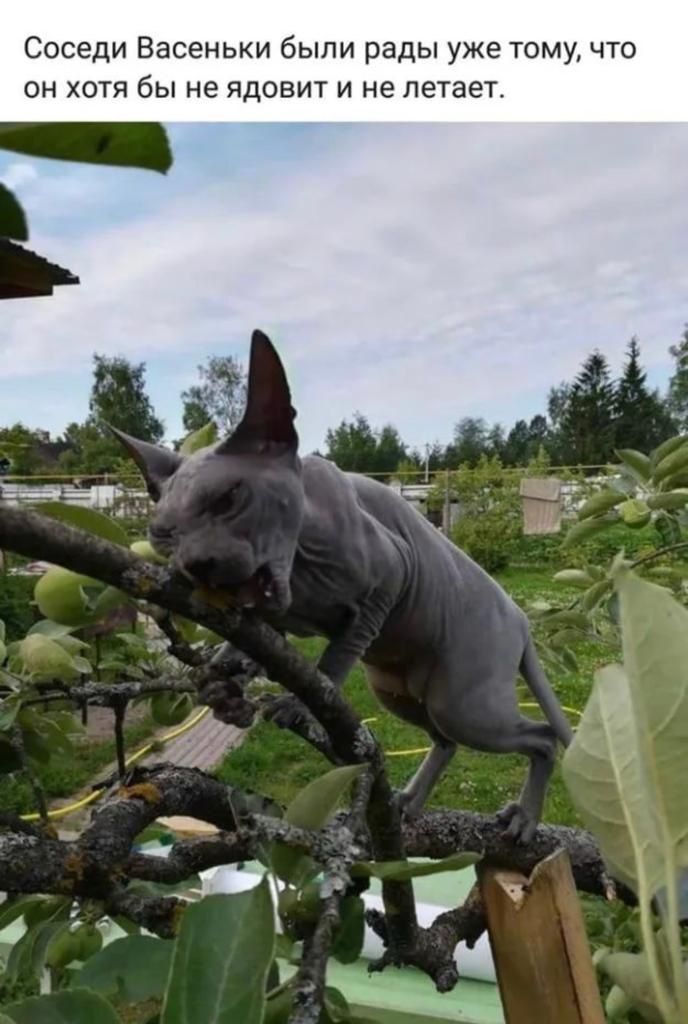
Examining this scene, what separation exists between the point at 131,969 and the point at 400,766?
8.69ft

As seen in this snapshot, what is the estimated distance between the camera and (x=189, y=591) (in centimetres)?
32

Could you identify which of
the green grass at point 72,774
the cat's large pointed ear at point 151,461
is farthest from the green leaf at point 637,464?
the green grass at point 72,774

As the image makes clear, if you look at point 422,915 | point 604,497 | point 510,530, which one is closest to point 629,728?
point 604,497

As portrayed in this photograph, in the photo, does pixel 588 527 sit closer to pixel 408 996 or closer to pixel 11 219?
pixel 11 219

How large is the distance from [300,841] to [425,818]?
0.25 m

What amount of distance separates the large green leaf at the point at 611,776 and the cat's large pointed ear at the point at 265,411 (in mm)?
180

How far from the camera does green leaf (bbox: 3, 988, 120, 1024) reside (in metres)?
0.28

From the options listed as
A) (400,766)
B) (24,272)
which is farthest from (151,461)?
(400,766)

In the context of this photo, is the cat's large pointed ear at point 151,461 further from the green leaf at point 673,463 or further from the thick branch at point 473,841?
the green leaf at point 673,463

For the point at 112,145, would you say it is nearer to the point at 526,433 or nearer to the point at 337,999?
the point at 337,999

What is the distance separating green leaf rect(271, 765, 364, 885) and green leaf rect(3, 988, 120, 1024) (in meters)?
0.07

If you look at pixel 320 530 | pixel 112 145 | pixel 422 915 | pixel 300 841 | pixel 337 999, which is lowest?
pixel 422 915

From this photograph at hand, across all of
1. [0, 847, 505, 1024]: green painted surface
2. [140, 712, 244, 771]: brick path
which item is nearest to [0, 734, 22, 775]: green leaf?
[0, 847, 505, 1024]: green painted surface
